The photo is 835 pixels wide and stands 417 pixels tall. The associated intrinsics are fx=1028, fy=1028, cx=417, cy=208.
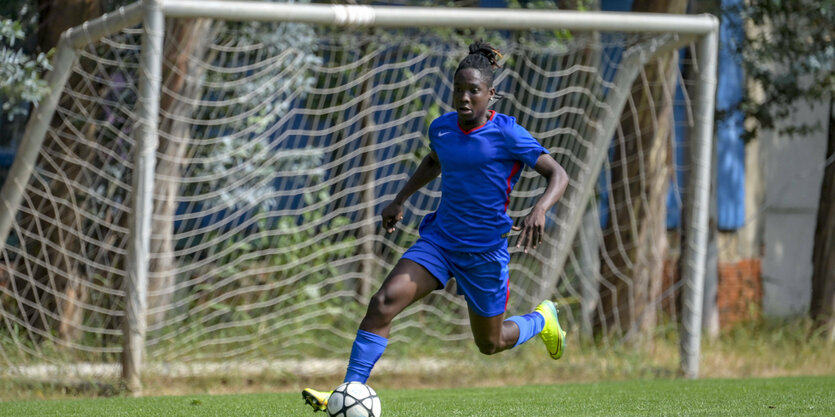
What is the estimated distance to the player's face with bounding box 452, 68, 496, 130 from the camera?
4383 mm

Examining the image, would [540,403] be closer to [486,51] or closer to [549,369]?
[486,51]

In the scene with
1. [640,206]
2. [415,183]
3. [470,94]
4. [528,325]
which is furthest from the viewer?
[640,206]

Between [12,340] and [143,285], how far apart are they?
145 centimetres

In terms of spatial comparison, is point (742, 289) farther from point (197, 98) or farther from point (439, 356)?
point (197, 98)

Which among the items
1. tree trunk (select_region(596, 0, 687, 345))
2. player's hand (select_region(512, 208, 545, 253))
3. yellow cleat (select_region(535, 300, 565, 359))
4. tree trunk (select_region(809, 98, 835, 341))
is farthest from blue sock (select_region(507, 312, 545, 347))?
tree trunk (select_region(809, 98, 835, 341))

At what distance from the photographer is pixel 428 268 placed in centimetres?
443

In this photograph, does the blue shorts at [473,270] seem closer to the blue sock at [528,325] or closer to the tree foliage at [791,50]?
the blue sock at [528,325]

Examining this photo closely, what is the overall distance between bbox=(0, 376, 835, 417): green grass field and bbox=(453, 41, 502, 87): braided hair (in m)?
1.66

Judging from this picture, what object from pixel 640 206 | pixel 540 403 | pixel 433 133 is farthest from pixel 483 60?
pixel 640 206

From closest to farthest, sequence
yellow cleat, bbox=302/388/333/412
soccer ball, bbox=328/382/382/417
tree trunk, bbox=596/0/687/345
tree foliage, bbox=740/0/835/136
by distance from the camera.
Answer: soccer ball, bbox=328/382/382/417 < yellow cleat, bbox=302/388/333/412 < tree trunk, bbox=596/0/687/345 < tree foliage, bbox=740/0/835/136

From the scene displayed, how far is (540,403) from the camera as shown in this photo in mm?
5527

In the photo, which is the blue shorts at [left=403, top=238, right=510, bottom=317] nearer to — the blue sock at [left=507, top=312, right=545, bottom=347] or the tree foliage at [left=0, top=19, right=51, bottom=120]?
Result: the blue sock at [left=507, top=312, right=545, bottom=347]

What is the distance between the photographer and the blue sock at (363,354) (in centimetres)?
420

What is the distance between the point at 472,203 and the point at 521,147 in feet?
1.06
